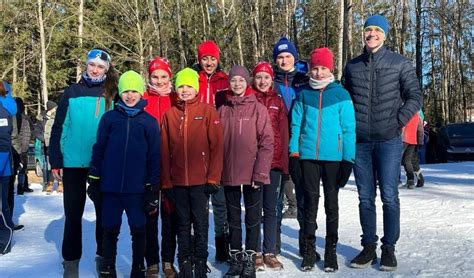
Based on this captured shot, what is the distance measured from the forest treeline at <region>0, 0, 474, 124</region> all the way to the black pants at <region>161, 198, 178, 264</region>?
66.0 feet

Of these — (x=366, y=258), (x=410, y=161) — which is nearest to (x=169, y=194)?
(x=366, y=258)

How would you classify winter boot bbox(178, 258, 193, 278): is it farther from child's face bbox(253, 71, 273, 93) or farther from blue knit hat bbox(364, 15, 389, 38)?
blue knit hat bbox(364, 15, 389, 38)

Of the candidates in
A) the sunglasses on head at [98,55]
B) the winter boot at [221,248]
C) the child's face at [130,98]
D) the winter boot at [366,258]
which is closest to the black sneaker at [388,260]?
the winter boot at [366,258]

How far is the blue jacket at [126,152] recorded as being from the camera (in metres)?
4.16

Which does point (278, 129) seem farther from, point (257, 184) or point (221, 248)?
point (221, 248)

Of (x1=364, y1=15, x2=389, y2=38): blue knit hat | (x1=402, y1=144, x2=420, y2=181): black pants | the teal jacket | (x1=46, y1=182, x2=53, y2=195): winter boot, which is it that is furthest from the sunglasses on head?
(x1=402, y1=144, x2=420, y2=181): black pants

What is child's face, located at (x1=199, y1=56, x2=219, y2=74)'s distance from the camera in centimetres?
525

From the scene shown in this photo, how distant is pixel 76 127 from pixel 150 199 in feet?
3.01

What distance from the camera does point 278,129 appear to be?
4.81 meters

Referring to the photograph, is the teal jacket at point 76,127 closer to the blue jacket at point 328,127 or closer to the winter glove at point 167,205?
the winter glove at point 167,205

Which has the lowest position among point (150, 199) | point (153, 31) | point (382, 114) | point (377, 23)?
point (150, 199)

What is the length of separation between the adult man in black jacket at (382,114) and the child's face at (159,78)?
5.70 feet

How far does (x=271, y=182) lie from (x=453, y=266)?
1785mm

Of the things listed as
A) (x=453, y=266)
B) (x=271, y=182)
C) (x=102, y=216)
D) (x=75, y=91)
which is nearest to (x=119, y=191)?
(x=102, y=216)
